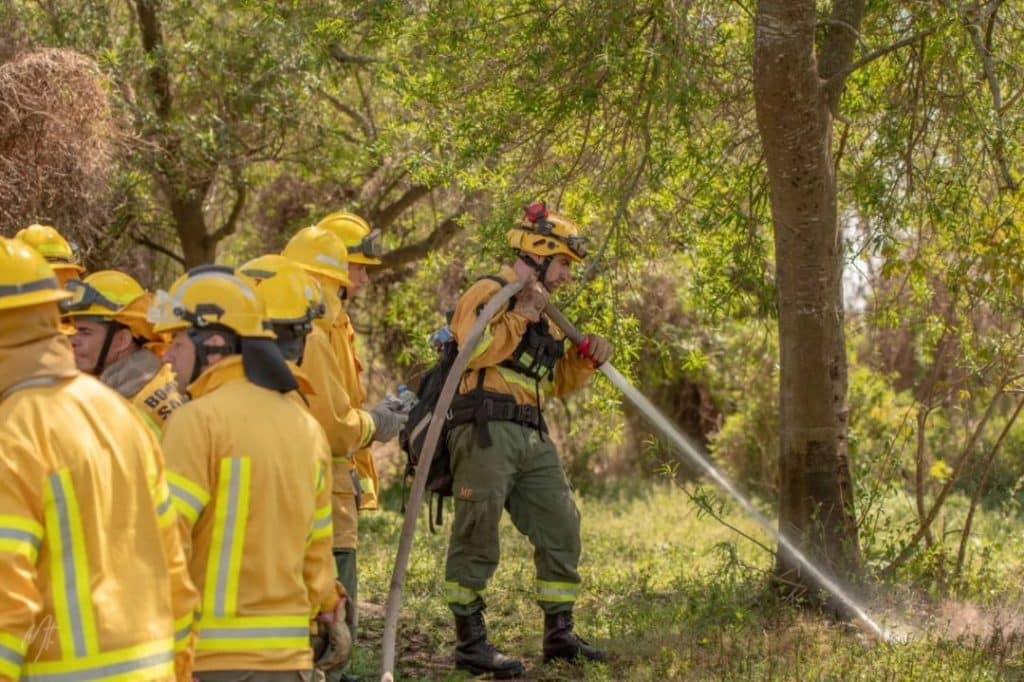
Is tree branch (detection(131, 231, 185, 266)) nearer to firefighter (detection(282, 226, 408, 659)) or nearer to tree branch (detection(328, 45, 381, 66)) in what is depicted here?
tree branch (detection(328, 45, 381, 66))

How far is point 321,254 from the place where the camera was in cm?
534

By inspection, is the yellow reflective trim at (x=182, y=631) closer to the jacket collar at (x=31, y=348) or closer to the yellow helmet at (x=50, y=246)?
the jacket collar at (x=31, y=348)

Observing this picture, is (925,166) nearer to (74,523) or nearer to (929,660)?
(929,660)

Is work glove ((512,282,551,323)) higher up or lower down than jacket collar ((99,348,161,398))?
higher up

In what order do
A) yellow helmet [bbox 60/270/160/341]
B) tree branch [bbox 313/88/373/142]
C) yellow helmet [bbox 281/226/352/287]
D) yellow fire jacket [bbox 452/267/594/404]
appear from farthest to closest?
tree branch [bbox 313/88/373/142]
yellow fire jacket [bbox 452/267/594/404]
yellow helmet [bbox 281/226/352/287]
yellow helmet [bbox 60/270/160/341]

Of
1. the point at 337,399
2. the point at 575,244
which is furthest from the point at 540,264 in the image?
the point at 337,399

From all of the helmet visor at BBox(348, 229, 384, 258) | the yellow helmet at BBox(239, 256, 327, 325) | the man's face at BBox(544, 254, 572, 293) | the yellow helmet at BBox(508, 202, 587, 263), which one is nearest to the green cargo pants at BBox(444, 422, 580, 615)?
the man's face at BBox(544, 254, 572, 293)

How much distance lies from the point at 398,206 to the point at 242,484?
9090 mm

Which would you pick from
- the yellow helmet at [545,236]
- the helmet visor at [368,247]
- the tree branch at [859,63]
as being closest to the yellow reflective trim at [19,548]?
the helmet visor at [368,247]

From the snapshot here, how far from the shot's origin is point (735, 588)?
25.3 feet

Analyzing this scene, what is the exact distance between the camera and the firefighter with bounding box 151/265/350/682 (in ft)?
11.6

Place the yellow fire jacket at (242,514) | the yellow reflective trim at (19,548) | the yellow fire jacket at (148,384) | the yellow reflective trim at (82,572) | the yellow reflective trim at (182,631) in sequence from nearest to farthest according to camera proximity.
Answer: the yellow reflective trim at (19,548) < the yellow reflective trim at (82,572) < the yellow reflective trim at (182,631) < the yellow fire jacket at (242,514) < the yellow fire jacket at (148,384)

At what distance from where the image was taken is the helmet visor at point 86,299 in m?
5.06

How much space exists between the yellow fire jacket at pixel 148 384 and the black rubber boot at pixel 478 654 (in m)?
2.34
